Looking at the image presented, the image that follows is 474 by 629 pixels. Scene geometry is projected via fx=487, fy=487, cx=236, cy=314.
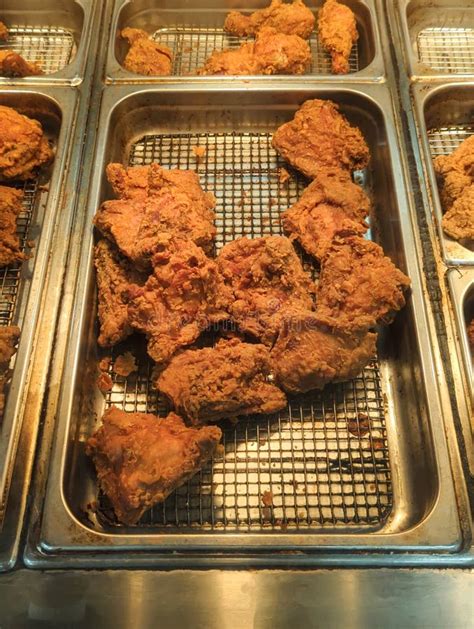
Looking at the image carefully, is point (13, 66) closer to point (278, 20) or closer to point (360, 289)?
point (278, 20)

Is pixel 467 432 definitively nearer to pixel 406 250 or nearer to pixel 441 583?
pixel 441 583

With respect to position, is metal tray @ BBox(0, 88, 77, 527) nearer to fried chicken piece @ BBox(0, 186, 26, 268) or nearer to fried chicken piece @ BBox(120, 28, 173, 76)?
fried chicken piece @ BBox(0, 186, 26, 268)

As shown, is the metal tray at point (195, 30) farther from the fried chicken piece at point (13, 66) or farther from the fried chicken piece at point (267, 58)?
the fried chicken piece at point (13, 66)

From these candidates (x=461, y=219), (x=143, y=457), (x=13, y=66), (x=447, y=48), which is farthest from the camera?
(x=447, y=48)

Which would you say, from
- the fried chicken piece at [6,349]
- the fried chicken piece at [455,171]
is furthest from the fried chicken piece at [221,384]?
the fried chicken piece at [455,171]

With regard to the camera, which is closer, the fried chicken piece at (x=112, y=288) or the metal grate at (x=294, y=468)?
the metal grate at (x=294, y=468)

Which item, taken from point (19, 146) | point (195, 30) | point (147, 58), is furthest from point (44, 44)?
point (19, 146)

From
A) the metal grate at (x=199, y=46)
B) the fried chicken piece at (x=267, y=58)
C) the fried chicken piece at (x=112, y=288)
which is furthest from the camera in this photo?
the metal grate at (x=199, y=46)
